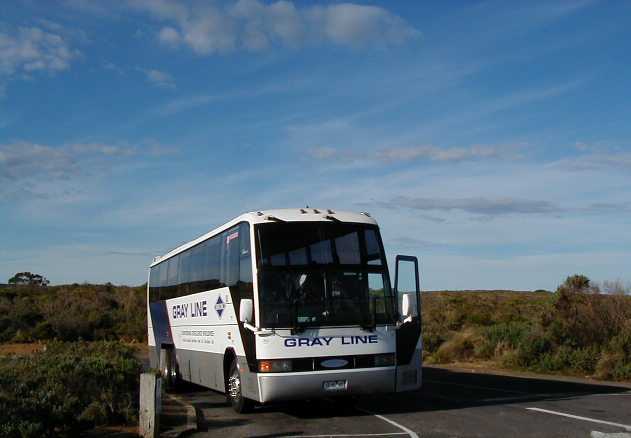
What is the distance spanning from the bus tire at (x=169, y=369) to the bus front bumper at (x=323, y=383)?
811 cm

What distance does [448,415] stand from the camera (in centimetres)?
1304

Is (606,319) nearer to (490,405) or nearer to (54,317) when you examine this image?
(490,405)

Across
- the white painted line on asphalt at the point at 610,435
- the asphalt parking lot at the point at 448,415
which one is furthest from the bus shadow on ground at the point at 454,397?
the white painted line on asphalt at the point at 610,435

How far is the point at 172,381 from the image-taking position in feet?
66.1

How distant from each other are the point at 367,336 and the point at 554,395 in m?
5.53

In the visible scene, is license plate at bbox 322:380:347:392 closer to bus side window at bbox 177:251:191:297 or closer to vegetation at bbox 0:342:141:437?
vegetation at bbox 0:342:141:437

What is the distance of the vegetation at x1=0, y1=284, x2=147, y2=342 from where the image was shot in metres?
45.8

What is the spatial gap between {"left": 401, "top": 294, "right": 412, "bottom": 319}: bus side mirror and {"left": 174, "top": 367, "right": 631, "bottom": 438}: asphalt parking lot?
171 cm

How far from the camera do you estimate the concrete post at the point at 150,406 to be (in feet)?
35.7

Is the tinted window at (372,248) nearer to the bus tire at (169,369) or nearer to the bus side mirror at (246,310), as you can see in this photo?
the bus side mirror at (246,310)

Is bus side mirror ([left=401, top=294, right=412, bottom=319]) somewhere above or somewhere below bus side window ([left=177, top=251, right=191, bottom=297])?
below

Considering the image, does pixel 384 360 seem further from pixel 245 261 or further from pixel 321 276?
pixel 245 261

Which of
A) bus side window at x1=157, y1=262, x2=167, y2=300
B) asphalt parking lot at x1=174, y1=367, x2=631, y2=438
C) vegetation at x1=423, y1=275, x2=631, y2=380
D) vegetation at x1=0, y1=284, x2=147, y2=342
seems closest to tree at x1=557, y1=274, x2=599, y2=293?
vegetation at x1=423, y1=275, x2=631, y2=380

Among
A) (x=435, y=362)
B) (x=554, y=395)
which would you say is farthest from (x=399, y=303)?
(x=435, y=362)
